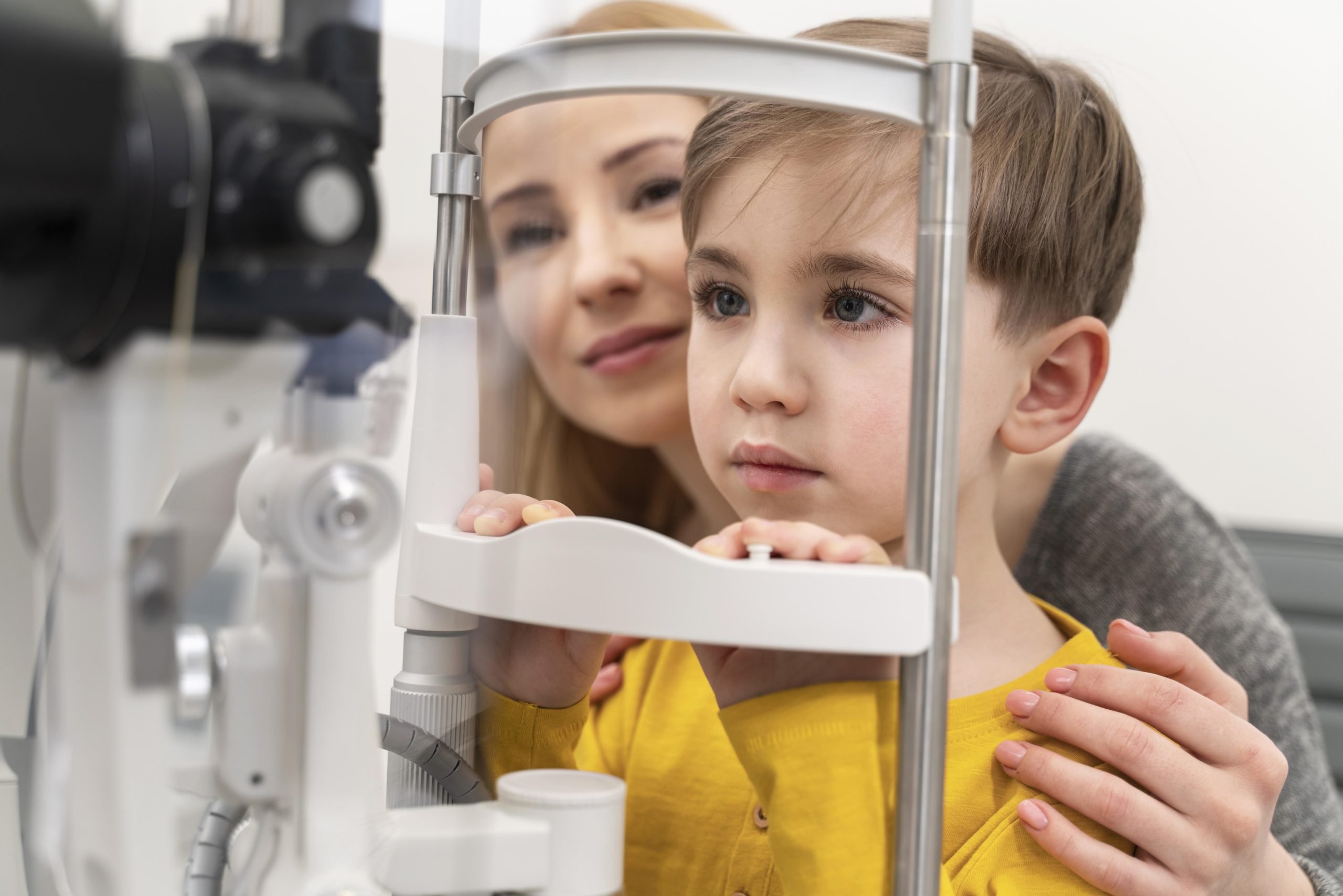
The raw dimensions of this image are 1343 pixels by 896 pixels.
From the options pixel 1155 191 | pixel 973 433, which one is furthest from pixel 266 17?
pixel 1155 191

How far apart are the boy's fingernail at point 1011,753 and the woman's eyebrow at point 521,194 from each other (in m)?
0.40

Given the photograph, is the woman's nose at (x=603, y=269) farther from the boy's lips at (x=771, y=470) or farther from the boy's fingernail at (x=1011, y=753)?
the boy's fingernail at (x=1011, y=753)

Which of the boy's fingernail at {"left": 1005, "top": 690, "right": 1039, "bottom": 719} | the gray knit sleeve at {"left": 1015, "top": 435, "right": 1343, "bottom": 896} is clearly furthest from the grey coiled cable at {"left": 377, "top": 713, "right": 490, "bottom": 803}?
the gray knit sleeve at {"left": 1015, "top": 435, "right": 1343, "bottom": 896}

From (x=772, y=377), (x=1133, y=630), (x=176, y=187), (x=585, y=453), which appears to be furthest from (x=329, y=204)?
(x=585, y=453)

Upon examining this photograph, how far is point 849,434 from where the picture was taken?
0.60m

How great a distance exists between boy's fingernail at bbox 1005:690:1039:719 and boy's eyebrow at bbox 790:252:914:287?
0.25 m

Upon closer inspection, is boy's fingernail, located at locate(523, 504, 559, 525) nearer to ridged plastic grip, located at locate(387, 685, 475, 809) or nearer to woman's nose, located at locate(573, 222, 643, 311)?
ridged plastic grip, located at locate(387, 685, 475, 809)

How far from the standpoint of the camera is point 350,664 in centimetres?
42

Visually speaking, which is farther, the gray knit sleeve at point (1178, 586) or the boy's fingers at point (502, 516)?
the gray knit sleeve at point (1178, 586)

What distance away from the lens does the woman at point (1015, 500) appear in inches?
23.5

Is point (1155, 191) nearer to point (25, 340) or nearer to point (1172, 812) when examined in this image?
point (1172, 812)

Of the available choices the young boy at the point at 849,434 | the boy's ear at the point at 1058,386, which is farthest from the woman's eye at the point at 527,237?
the boy's ear at the point at 1058,386

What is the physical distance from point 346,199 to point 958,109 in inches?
9.1

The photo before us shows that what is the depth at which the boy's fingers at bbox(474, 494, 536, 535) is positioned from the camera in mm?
504
